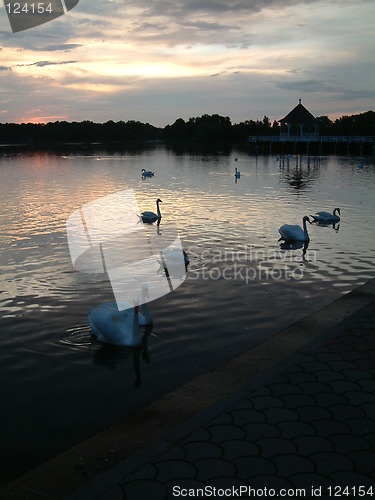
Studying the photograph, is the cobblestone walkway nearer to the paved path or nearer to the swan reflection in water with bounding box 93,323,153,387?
the paved path

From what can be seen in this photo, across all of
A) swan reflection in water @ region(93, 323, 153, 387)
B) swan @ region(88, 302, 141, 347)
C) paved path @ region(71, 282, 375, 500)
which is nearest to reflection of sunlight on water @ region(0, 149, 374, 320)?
swan @ region(88, 302, 141, 347)

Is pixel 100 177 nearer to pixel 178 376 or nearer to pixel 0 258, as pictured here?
pixel 0 258

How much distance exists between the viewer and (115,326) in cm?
738

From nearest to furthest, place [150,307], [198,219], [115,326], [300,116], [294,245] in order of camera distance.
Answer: [115,326] < [150,307] < [294,245] < [198,219] < [300,116]

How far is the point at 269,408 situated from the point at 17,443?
7.88ft

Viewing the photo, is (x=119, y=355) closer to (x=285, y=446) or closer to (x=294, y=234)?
(x=285, y=446)

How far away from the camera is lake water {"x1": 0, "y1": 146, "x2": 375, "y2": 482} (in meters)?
5.80

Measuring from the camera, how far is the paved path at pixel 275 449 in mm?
3639

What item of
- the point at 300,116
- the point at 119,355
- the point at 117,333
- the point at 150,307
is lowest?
the point at 119,355

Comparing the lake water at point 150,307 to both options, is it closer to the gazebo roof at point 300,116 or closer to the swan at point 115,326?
the swan at point 115,326

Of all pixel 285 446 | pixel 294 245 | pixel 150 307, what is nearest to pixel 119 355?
pixel 150 307

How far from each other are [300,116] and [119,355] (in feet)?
217

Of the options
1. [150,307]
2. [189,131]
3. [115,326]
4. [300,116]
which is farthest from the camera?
[189,131]

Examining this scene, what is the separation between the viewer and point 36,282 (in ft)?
34.8
